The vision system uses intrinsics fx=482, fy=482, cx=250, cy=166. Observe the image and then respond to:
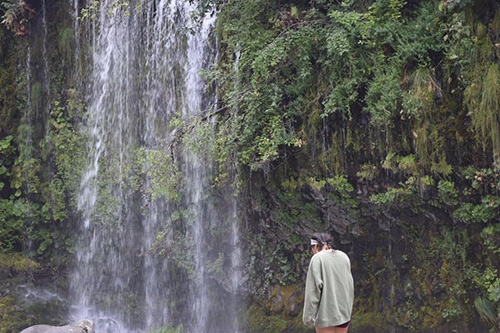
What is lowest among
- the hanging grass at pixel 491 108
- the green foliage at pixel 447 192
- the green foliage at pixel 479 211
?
the green foliage at pixel 479 211

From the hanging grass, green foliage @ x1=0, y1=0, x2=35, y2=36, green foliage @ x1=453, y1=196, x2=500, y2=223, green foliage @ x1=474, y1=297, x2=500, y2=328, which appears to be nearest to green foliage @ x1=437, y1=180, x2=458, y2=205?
green foliage @ x1=453, y1=196, x2=500, y2=223

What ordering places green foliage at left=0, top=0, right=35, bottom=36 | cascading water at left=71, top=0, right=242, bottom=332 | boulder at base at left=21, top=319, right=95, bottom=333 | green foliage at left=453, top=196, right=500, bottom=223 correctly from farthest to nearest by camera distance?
green foliage at left=0, top=0, right=35, bottom=36 → cascading water at left=71, top=0, right=242, bottom=332 → boulder at base at left=21, top=319, right=95, bottom=333 → green foliage at left=453, top=196, right=500, bottom=223

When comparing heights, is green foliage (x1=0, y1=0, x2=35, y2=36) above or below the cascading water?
above

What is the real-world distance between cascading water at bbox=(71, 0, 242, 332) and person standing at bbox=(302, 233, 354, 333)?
→ 185 inches

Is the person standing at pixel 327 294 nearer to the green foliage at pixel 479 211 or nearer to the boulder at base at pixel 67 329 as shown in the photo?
the green foliage at pixel 479 211

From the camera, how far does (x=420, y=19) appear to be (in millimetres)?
5844

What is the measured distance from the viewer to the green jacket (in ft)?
12.1

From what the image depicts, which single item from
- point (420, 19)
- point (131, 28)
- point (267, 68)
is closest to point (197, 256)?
point (267, 68)

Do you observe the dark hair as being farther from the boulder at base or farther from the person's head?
the boulder at base

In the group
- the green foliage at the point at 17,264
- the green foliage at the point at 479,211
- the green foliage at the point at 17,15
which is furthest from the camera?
the green foliage at the point at 17,264

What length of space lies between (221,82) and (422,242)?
12.5ft

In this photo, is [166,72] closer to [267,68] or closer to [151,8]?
[151,8]

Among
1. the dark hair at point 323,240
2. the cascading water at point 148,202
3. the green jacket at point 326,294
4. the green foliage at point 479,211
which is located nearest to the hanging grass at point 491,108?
the green foliage at point 479,211

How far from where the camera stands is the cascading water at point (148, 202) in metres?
8.70
